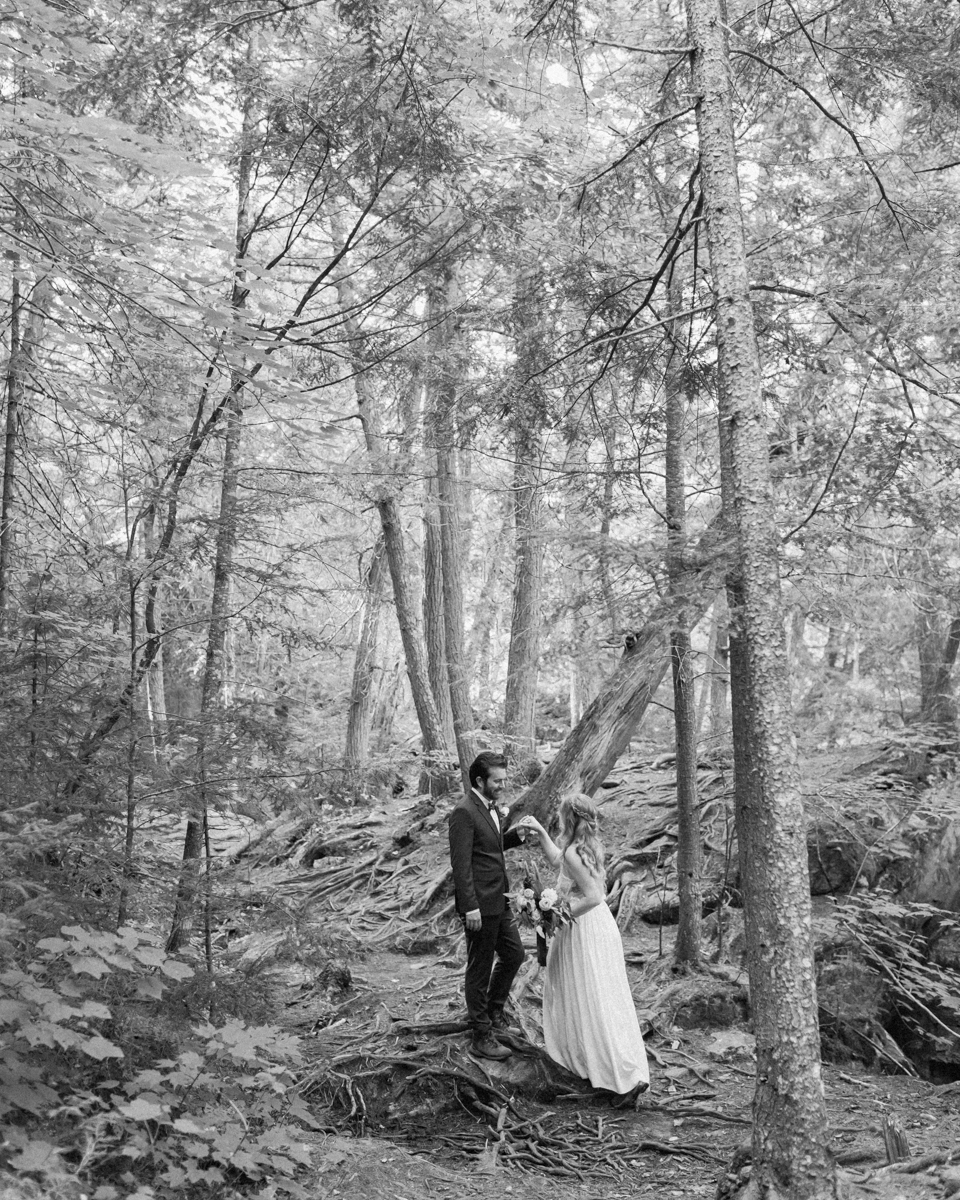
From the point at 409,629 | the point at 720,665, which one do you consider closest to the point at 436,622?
the point at 409,629

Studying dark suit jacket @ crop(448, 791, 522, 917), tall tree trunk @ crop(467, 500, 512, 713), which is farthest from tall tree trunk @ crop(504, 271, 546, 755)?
tall tree trunk @ crop(467, 500, 512, 713)

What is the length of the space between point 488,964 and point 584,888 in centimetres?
84

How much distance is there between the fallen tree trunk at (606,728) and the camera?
7336 millimetres

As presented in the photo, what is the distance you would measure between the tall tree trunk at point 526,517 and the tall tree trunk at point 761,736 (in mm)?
1992

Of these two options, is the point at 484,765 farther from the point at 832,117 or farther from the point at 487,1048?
the point at 832,117

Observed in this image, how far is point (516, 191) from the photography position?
6.52 meters

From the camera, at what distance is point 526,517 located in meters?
10.8

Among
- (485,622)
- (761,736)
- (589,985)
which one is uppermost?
(485,622)

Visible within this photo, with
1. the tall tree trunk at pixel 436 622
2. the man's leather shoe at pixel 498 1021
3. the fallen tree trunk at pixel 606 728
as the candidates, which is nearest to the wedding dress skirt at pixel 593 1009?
the man's leather shoe at pixel 498 1021

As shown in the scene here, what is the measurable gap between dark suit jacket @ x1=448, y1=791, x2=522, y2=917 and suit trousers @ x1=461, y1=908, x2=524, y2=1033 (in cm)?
11

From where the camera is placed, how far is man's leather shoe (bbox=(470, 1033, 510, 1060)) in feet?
18.2

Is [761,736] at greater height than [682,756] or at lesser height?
Result: greater

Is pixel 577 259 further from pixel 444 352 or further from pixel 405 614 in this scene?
pixel 405 614

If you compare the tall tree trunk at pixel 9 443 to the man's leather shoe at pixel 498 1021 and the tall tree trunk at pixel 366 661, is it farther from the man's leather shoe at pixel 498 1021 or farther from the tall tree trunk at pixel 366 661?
the tall tree trunk at pixel 366 661
